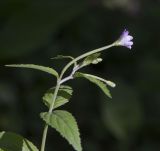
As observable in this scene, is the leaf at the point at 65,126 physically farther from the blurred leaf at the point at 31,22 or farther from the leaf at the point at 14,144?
the blurred leaf at the point at 31,22

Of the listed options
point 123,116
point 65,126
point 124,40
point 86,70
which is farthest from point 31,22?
point 65,126

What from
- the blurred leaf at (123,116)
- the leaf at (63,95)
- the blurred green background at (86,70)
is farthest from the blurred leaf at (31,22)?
the leaf at (63,95)

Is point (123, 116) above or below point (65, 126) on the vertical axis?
above

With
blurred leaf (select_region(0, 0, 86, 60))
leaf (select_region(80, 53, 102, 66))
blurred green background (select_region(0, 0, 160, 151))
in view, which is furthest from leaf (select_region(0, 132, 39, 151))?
blurred leaf (select_region(0, 0, 86, 60))

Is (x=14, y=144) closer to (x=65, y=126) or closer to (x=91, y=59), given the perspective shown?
(x=65, y=126)

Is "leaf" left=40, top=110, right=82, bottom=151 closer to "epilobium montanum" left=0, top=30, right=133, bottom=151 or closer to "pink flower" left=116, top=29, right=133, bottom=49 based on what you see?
"epilobium montanum" left=0, top=30, right=133, bottom=151

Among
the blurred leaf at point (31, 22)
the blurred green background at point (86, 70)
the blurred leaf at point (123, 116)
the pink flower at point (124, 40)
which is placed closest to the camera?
the pink flower at point (124, 40)
